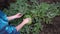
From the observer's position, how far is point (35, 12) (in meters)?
3.04

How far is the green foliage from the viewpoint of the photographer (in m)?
2.99

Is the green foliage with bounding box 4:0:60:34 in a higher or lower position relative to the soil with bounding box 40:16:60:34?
higher

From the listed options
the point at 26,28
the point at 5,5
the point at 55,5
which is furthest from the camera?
the point at 55,5

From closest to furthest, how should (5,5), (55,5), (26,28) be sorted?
(5,5) < (26,28) < (55,5)

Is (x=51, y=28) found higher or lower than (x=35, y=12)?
lower

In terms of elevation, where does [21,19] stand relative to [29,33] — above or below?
above

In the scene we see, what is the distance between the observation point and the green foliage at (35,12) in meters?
2.99

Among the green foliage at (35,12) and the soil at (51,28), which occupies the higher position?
the green foliage at (35,12)

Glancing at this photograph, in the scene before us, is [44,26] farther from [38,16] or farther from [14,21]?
[14,21]

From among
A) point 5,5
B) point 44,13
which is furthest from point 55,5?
point 5,5

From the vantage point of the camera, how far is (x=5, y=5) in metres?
2.32

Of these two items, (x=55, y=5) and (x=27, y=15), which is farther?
(x=55, y=5)

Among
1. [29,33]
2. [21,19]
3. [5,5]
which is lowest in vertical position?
[29,33]

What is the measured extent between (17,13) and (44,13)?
39 cm
